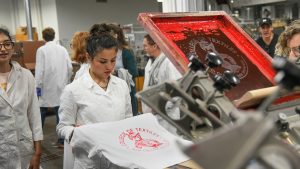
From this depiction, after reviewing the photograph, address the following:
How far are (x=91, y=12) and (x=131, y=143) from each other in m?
6.42

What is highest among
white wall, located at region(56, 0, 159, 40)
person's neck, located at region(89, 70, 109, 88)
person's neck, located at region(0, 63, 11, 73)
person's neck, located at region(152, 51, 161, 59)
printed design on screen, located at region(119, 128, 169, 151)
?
white wall, located at region(56, 0, 159, 40)

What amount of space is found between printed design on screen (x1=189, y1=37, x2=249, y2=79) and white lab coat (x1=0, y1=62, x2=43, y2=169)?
94cm

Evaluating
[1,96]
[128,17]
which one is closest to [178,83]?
[1,96]

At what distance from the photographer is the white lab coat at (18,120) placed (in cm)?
163

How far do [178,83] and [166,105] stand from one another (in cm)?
5

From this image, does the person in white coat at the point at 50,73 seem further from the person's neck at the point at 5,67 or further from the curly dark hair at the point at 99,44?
the curly dark hair at the point at 99,44

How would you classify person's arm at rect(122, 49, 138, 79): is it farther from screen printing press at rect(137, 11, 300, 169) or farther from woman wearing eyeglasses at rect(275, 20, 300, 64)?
screen printing press at rect(137, 11, 300, 169)

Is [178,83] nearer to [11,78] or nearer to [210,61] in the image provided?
[210,61]

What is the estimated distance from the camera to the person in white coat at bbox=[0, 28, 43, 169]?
163 cm

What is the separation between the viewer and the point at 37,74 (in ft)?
12.9

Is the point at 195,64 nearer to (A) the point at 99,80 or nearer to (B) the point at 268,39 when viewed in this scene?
A: (A) the point at 99,80

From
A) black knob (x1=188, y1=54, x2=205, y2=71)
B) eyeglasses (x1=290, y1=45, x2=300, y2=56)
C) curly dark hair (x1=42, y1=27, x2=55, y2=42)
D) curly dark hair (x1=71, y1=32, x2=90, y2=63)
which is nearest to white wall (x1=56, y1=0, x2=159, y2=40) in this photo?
curly dark hair (x1=42, y1=27, x2=55, y2=42)

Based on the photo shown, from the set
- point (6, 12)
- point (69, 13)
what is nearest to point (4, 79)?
point (69, 13)

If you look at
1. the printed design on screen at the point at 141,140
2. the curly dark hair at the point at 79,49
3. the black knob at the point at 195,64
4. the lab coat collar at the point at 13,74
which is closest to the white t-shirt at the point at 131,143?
the printed design on screen at the point at 141,140
